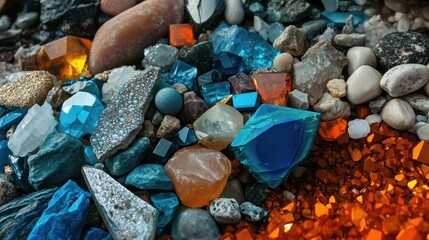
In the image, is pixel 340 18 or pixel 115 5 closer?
pixel 340 18

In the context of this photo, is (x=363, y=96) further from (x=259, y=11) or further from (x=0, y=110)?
(x=0, y=110)

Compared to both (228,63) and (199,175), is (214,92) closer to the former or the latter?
(228,63)

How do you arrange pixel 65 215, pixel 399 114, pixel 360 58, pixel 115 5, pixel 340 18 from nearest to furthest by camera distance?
1. pixel 65 215
2. pixel 399 114
3. pixel 360 58
4. pixel 340 18
5. pixel 115 5

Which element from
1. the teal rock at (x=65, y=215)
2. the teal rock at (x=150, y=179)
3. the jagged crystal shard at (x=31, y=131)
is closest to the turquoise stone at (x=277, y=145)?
the teal rock at (x=150, y=179)

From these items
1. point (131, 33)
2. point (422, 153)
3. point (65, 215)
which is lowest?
point (422, 153)

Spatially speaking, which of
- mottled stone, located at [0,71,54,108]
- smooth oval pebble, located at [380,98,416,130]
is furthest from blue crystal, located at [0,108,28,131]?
smooth oval pebble, located at [380,98,416,130]

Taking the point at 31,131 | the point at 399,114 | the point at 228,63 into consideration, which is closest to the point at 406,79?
the point at 399,114

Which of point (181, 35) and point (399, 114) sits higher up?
point (181, 35)
